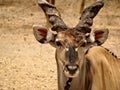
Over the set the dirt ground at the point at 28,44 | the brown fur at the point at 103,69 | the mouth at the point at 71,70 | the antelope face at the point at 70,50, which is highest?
the antelope face at the point at 70,50

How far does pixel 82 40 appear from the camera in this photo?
4.45 meters

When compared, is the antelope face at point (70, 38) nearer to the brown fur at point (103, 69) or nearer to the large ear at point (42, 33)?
the large ear at point (42, 33)

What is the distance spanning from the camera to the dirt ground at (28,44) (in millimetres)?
7789

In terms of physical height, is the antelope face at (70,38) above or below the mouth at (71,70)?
above

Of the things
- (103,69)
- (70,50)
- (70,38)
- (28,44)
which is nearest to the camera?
(70,50)

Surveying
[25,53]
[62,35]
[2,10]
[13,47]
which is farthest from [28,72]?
[2,10]

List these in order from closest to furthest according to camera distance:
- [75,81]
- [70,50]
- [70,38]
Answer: [70,50]
[70,38]
[75,81]

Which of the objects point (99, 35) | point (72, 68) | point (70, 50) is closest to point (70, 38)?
point (70, 50)

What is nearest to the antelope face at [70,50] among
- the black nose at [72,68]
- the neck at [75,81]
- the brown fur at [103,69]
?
the black nose at [72,68]

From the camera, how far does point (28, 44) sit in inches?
410

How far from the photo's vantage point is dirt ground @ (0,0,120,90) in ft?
25.6

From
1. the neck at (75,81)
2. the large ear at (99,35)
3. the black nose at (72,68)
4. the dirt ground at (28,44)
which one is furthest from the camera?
the dirt ground at (28,44)

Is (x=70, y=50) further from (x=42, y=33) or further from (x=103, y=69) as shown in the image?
(x=103, y=69)

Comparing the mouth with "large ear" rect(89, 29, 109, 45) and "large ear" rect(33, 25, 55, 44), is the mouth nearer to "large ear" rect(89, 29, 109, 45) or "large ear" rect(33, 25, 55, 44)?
"large ear" rect(33, 25, 55, 44)
